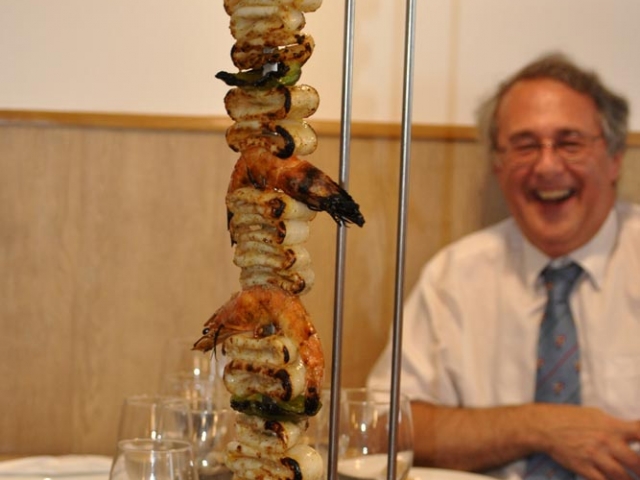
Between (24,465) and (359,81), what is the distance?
1.04 m

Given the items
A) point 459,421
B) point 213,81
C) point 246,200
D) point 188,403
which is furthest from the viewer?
point 213,81

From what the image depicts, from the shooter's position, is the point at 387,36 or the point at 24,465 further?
the point at 387,36

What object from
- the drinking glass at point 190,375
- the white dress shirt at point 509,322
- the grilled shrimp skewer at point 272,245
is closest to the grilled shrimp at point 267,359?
the grilled shrimp skewer at point 272,245

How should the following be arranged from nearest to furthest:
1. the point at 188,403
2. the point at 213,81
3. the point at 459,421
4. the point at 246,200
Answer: the point at 246,200 → the point at 188,403 → the point at 459,421 → the point at 213,81

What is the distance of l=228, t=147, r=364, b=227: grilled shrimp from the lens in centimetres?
44

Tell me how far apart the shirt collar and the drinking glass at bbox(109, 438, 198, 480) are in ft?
3.97

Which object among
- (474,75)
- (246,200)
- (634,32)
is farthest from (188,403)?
(634,32)

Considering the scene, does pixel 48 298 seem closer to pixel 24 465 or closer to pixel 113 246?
pixel 113 246

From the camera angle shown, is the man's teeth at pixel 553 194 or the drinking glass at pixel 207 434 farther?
the man's teeth at pixel 553 194

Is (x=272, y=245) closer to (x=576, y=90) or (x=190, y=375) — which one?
(x=190, y=375)

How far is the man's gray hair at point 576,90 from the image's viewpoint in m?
1.84

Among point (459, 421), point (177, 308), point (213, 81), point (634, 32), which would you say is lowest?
point (459, 421)

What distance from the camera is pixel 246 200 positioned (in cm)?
47

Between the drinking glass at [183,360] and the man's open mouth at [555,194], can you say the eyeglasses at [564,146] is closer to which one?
the man's open mouth at [555,194]
